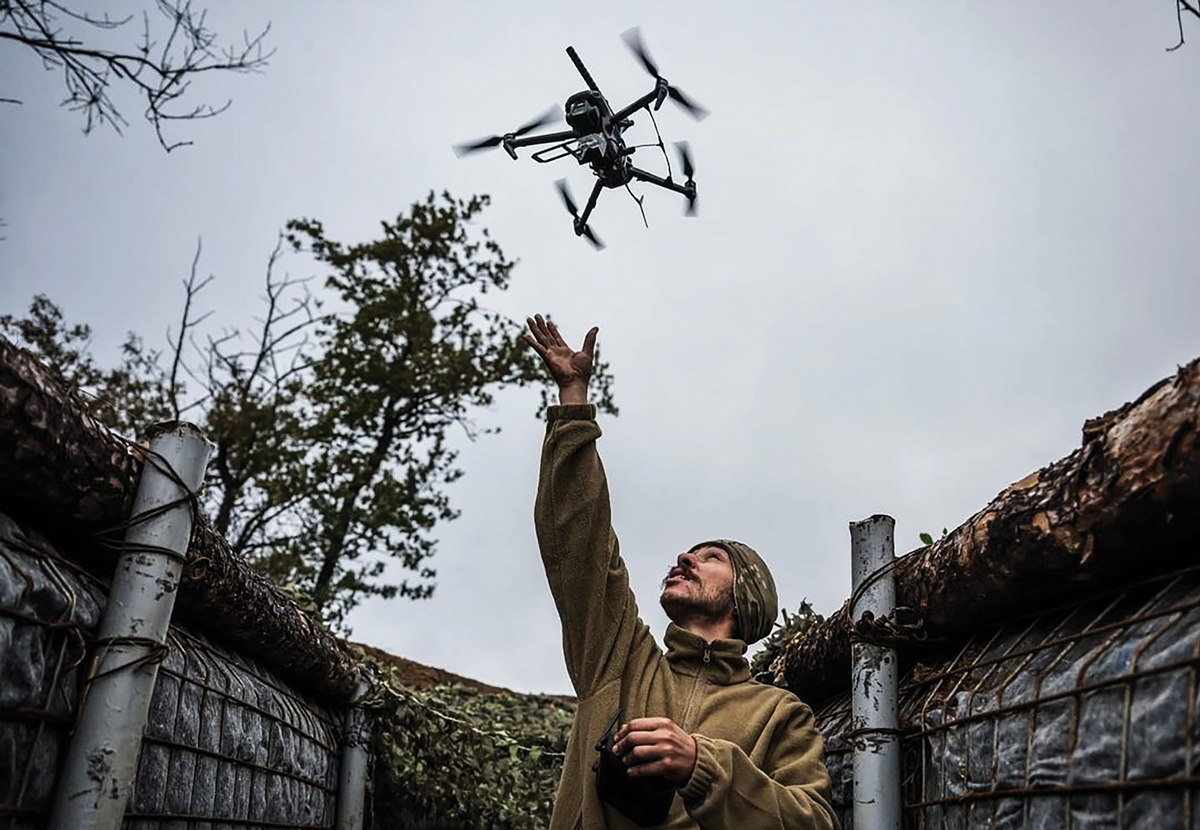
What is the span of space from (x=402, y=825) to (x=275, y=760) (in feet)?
5.57

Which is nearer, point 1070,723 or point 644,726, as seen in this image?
point 1070,723

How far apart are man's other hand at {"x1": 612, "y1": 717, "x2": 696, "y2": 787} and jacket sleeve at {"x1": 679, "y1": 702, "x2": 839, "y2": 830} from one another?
0.03m

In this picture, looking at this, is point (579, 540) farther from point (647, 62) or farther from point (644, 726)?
point (647, 62)

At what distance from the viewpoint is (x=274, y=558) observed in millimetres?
10781

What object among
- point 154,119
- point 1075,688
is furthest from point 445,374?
point 1075,688

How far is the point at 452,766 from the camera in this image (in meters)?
4.91

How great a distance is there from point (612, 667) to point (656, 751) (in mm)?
505

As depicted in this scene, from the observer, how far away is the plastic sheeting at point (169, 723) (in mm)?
1668

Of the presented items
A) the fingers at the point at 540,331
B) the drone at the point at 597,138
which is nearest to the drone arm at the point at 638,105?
the drone at the point at 597,138

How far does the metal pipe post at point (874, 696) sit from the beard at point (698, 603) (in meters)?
0.39

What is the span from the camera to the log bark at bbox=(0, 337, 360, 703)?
62.1 inches

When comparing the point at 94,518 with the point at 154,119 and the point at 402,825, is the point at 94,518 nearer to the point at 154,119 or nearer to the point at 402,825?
the point at 154,119

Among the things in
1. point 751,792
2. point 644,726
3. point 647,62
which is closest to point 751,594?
point 751,792

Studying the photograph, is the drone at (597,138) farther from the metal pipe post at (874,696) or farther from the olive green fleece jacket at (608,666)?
the metal pipe post at (874,696)
